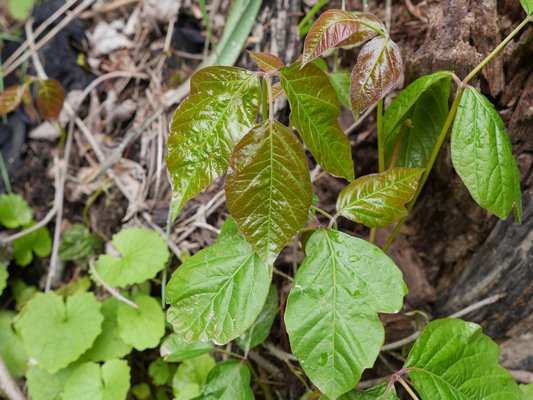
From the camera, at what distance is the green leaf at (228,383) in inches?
45.1

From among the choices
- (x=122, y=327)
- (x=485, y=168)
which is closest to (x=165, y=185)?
(x=122, y=327)

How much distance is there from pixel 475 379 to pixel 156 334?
92 centimetres

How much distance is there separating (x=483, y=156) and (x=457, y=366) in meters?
0.43

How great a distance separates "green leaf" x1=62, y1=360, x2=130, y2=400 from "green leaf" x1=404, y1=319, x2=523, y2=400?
85 centimetres

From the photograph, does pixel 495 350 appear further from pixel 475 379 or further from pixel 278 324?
pixel 278 324

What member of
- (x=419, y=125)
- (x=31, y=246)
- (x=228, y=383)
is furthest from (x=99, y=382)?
(x=419, y=125)

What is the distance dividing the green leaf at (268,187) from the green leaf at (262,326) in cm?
44

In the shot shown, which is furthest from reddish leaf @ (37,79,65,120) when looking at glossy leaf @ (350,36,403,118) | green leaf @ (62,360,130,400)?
glossy leaf @ (350,36,403,118)

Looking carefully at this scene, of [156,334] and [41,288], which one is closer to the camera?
[156,334]

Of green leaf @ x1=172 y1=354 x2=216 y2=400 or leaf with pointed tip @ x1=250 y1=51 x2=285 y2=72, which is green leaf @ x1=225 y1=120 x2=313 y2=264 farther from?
green leaf @ x1=172 y1=354 x2=216 y2=400

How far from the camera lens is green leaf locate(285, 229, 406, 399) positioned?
843 mm

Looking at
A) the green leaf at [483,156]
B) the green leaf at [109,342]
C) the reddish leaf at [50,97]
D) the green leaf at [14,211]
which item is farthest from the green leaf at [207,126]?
the green leaf at [14,211]

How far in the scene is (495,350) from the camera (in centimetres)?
98

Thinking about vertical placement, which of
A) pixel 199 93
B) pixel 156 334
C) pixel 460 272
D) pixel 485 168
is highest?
pixel 199 93
